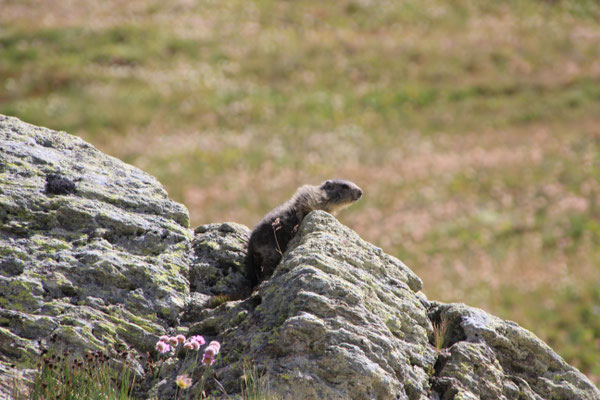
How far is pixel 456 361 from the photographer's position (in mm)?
6355

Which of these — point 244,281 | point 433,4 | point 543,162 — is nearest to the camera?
point 244,281

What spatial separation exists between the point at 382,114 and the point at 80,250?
30978mm

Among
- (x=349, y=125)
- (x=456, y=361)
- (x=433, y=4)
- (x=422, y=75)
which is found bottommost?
(x=456, y=361)

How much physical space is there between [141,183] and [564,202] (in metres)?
19.2

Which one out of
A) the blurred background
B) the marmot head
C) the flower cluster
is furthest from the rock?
the blurred background

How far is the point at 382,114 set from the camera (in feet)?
120

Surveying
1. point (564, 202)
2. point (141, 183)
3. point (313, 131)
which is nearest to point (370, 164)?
point (313, 131)

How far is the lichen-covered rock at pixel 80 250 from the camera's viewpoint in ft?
19.8

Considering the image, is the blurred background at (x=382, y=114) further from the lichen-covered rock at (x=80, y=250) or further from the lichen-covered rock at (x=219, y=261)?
the lichen-covered rock at (x=80, y=250)

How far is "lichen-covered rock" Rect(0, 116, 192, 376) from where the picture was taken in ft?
19.8

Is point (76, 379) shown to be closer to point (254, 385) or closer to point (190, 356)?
point (190, 356)

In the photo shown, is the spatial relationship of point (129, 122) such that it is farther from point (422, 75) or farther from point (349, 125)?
point (422, 75)

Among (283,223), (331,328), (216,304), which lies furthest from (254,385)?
(283,223)

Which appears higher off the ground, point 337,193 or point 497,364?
point 337,193
